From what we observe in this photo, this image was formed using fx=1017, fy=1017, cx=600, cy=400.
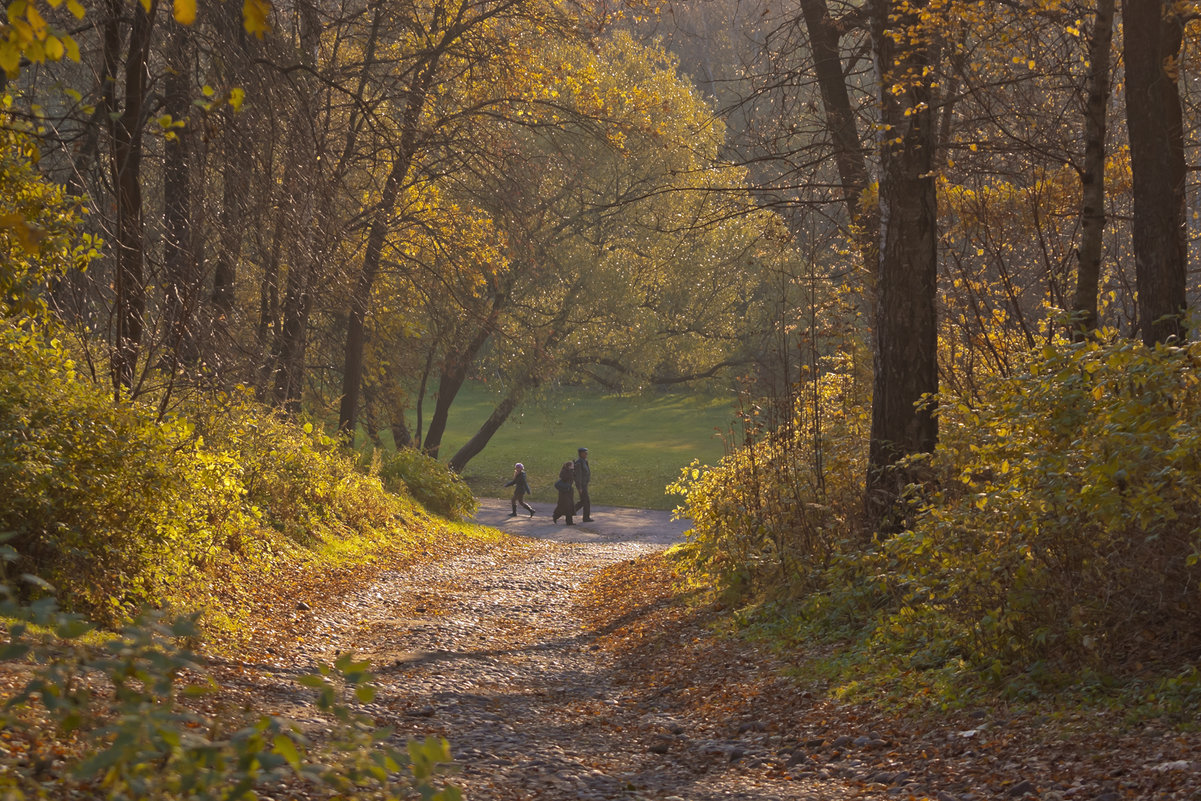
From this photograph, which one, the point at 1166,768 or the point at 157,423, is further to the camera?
the point at 157,423

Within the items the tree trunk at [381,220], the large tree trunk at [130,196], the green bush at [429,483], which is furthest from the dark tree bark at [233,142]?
the green bush at [429,483]

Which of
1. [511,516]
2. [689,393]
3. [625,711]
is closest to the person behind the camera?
[625,711]

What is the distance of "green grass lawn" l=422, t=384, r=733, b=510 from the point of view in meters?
35.3

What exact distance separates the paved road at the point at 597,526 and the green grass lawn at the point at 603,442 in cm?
230

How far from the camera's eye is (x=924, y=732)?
5.73 meters

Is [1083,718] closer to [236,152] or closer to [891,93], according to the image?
[891,93]

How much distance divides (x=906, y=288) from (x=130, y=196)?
22.4 ft

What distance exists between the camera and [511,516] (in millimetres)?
27312

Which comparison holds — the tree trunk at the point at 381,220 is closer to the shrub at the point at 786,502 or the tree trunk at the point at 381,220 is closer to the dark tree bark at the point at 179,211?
the dark tree bark at the point at 179,211

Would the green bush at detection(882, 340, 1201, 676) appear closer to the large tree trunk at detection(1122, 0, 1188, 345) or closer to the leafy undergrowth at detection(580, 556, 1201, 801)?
the leafy undergrowth at detection(580, 556, 1201, 801)

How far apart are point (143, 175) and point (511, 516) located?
16401mm

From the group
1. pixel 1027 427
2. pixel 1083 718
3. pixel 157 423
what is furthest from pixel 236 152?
pixel 1083 718

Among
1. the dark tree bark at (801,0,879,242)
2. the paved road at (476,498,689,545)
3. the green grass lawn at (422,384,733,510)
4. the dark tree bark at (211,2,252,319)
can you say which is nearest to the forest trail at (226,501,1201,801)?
the dark tree bark at (211,2,252,319)

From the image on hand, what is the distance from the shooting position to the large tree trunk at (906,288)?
9062 millimetres
